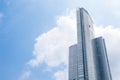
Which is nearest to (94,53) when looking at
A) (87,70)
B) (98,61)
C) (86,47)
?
(98,61)

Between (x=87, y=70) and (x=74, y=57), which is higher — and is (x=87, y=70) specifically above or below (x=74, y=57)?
below

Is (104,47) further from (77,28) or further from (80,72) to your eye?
(80,72)

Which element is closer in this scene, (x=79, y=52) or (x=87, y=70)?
(x=87, y=70)

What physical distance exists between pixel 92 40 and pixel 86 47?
85.5ft

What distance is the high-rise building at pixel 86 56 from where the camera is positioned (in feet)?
425

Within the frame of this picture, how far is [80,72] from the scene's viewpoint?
419 feet

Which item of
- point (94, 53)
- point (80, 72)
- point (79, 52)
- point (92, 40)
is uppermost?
point (92, 40)

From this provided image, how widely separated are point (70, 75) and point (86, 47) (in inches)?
1079

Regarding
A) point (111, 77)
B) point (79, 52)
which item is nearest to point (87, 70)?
point (79, 52)

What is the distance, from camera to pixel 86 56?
133250 millimetres

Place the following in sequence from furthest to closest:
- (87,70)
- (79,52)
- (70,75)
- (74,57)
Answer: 1. (74,57)
2. (70,75)
3. (79,52)
4. (87,70)

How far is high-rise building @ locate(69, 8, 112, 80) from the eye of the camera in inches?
5098

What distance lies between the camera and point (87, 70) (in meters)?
127

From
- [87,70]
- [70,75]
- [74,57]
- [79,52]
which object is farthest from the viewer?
[74,57]
